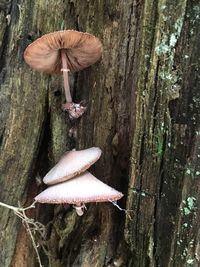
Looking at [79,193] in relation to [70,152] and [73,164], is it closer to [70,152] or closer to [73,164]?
[73,164]

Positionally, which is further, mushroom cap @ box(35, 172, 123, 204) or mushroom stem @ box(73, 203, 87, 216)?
mushroom stem @ box(73, 203, 87, 216)

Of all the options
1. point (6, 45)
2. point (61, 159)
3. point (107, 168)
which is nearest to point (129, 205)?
point (107, 168)

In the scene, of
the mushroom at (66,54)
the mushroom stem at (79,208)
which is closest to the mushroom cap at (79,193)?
the mushroom stem at (79,208)

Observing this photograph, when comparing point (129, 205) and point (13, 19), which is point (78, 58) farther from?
point (129, 205)

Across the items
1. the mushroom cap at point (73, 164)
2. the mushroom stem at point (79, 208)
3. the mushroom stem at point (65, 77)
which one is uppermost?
the mushroom stem at point (65, 77)

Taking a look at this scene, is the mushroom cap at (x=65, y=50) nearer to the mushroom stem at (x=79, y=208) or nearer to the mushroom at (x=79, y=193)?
the mushroom at (x=79, y=193)

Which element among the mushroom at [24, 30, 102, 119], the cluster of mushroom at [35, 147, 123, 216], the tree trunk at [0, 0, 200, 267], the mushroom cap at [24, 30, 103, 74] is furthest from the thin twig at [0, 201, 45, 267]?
the mushroom cap at [24, 30, 103, 74]

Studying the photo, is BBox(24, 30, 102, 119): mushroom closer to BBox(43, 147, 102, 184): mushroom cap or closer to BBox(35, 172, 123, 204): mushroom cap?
BBox(43, 147, 102, 184): mushroom cap
